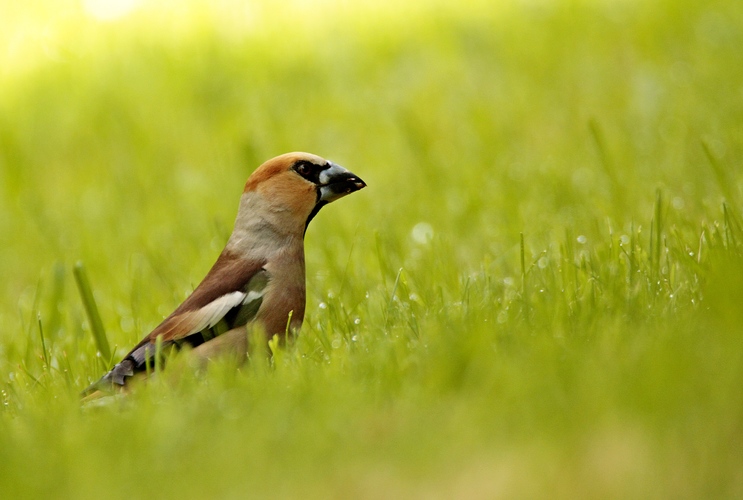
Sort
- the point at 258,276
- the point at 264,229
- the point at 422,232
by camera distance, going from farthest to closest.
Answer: the point at 422,232 < the point at 264,229 < the point at 258,276

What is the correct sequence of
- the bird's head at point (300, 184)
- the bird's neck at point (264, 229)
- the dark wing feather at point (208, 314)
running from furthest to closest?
1. the bird's head at point (300, 184)
2. the bird's neck at point (264, 229)
3. the dark wing feather at point (208, 314)

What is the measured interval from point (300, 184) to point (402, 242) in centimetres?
175

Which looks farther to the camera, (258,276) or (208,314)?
(258,276)

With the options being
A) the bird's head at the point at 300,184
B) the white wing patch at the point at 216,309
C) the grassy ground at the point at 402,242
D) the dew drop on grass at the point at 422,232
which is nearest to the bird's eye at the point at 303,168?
the bird's head at the point at 300,184

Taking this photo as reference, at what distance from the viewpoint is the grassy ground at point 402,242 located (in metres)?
2.61

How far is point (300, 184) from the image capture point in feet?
14.5

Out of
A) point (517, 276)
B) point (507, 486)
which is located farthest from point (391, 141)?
point (507, 486)

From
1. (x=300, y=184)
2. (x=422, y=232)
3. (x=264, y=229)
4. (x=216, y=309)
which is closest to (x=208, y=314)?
(x=216, y=309)

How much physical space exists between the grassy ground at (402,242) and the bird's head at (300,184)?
0.48 m

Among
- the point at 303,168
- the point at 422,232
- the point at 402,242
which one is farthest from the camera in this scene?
the point at 422,232

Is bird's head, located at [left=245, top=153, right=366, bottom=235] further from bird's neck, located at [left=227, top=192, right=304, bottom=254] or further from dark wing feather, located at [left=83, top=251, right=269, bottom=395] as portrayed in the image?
dark wing feather, located at [left=83, top=251, right=269, bottom=395]

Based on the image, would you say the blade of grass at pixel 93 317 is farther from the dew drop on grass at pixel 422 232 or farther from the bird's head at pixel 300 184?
the dew drop on grass at pixel 422 232

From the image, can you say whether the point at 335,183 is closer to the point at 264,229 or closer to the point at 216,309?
the point at 264,229

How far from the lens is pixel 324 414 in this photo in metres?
2.90
